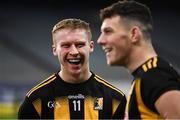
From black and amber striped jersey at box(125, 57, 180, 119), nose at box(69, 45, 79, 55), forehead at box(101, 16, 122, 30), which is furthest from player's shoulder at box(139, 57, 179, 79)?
nose at box(69, 45, 79, 55)

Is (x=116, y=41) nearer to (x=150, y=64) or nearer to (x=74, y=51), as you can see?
(x=150, y=64)

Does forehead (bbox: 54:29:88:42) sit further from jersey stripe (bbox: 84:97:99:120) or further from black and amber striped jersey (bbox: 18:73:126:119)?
jersey stripe (bbox: 84:97:99:120)

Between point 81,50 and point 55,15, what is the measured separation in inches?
501

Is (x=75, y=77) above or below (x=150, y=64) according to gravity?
above

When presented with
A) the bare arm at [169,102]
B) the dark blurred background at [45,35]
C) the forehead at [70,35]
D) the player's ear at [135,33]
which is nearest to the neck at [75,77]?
the forehead at [70,35]

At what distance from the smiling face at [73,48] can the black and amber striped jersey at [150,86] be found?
1204mm

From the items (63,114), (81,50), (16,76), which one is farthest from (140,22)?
(16,76)

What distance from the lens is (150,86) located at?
2.43 m

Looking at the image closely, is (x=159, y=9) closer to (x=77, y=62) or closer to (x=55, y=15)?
(x=55, y=15)

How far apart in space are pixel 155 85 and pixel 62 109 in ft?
5.06

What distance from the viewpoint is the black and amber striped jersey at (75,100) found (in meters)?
3.75

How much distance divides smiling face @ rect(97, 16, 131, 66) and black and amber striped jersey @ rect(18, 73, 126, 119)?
1150mm

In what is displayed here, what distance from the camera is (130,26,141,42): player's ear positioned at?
2.64 meters

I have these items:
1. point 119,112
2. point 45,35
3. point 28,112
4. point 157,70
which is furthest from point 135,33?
point 45,35
